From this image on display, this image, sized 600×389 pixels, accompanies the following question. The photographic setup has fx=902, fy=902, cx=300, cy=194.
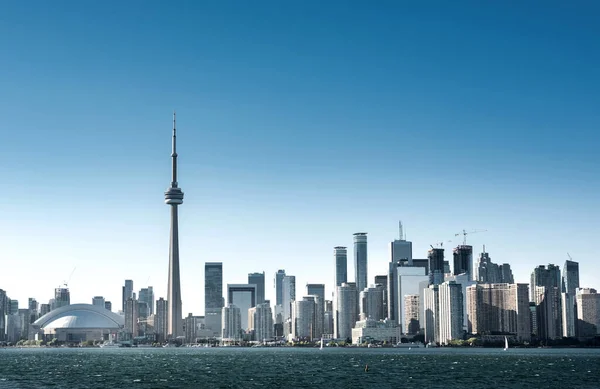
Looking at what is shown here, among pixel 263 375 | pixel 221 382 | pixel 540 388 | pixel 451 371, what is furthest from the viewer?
pixel 451 371

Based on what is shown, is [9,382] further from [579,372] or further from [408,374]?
[579,372]

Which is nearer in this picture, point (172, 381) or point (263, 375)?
point (172, 381)

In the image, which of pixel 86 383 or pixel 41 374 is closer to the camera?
pixel 86 383

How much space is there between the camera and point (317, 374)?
6560 inches

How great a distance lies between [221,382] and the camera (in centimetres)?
14325

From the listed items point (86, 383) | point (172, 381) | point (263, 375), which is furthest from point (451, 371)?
point (86, 383)

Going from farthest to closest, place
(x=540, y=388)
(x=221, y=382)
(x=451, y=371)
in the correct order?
(x=451, y=371)
(x=221, y=382)
(x=540, y=388)

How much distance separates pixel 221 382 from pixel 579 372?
241 ft

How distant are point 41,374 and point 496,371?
88160mm

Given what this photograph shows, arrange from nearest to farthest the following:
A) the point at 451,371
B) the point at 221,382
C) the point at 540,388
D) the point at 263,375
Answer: the point at 540,388
the point at 221,382
the point at 263,375
the point at 451,371

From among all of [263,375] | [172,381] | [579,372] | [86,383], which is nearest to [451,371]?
[579,372]

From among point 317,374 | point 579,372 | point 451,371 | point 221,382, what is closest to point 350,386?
point 221,382

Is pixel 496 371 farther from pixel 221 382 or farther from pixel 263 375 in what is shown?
pixel 221 382

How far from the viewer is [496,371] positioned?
180 m
